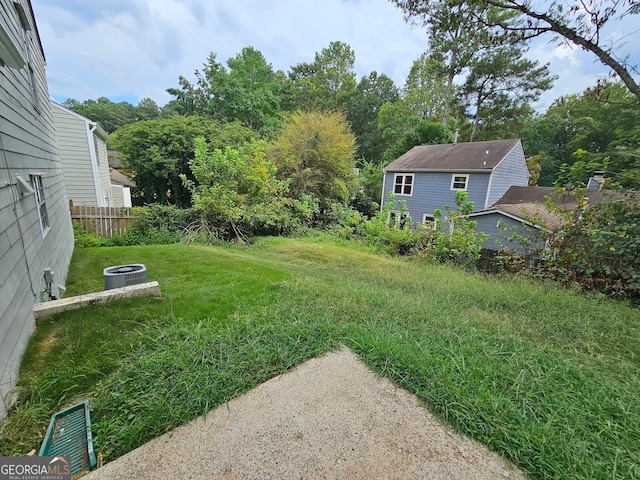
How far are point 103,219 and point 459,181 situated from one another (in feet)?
46.0

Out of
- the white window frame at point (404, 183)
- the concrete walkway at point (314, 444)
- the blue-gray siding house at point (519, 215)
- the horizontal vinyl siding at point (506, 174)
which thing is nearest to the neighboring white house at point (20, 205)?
the concrete walkway at point (314, 444)

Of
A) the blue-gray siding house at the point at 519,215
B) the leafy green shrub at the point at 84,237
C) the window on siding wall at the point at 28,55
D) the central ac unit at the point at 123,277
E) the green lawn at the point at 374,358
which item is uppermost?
the window on siding wall at the point at 28,55

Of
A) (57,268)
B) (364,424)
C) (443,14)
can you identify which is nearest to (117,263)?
(57,268)

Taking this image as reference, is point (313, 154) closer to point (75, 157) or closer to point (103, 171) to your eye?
point (75, 157)

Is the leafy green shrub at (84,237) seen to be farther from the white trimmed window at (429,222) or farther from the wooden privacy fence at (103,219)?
the white trimmed window at (429,222)

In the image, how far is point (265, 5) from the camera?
11.6 metres

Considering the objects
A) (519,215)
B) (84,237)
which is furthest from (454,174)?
(84,237)

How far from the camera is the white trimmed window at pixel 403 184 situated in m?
14.5

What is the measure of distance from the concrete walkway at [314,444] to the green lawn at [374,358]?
104 millimetres

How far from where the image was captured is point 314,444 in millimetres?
1558

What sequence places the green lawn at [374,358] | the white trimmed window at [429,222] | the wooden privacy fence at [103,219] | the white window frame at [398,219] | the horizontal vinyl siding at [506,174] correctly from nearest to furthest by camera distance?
the green lawn at [374,358] < the wooden privacy fence at [103,219] < the white trimmed window at [429,222] < the white window frame at [398,219] < the horizontal vinyl siding at [506,174]

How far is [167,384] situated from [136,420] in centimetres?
27

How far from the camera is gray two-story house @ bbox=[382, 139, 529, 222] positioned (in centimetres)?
1219

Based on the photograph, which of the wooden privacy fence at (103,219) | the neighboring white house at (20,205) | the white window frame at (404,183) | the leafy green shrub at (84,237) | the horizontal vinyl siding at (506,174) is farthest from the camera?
the white window frame at (404,183)
